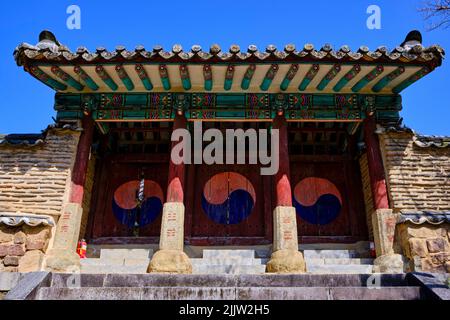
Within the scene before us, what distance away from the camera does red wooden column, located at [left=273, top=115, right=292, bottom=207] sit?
7793 mm

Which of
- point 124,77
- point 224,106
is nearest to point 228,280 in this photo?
point 224,106

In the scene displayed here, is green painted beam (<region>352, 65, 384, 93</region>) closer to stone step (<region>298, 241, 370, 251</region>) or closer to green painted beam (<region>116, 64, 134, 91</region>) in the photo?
stone step (<region>298, 241, 370, 251</region>)

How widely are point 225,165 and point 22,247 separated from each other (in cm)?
488

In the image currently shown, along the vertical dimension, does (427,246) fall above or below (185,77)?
below

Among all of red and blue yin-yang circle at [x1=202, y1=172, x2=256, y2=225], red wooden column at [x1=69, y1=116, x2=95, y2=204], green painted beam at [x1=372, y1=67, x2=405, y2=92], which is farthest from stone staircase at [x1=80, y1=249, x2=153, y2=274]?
green painted beam at [x1=372, y1=67, x2=405, y2=92]

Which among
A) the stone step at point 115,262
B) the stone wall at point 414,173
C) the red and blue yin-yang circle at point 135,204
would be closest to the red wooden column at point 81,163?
the stone step at point 115,262

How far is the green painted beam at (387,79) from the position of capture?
8000 mm

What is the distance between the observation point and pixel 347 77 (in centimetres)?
830

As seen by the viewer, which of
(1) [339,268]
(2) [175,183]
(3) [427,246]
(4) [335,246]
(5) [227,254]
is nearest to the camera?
(3) [427,246]

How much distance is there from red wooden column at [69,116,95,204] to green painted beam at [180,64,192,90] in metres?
2.15

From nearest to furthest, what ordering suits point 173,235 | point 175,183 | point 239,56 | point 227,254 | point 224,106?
1. point 173,235
2. point 239,56
3. point 175,183
4. point 227,254
5. point 224,106

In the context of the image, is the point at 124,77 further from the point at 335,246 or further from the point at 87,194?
the point at 335,246

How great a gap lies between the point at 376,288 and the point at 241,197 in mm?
5045

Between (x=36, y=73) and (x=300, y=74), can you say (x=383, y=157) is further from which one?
(x=36, y=73)
